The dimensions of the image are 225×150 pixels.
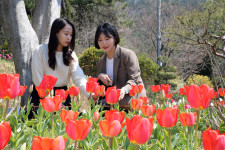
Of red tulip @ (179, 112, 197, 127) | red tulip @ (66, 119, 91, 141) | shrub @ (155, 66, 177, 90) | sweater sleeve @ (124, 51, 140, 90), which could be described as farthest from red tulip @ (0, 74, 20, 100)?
shrub @ (155, 66, 177, 90)

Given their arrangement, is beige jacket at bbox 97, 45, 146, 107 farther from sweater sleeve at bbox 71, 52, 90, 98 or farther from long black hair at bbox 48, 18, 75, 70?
long black hair at bbox 48, 18, 75, 70

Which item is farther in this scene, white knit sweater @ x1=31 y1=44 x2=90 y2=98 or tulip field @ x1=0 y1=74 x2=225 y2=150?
white knit sweater @ x1=31 y1=44 x2=90 y2=98

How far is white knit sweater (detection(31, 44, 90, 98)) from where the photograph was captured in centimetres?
243

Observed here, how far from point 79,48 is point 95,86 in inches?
476

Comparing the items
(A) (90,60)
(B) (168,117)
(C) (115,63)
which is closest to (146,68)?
(A) (90,60)

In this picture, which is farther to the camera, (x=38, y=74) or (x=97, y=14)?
(x=97, y=14)

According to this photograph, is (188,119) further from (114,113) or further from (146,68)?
(146,68)

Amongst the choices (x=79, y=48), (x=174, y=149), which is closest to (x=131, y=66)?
(x=174, y=149)

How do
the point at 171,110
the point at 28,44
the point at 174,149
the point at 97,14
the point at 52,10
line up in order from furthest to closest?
the point at 97,14 → the point at 52,10 → the point at 28,44 → the point at 174,149 → the point at 171,110

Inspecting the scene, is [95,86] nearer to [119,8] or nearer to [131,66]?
[131,66]

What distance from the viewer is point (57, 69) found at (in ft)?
8.25

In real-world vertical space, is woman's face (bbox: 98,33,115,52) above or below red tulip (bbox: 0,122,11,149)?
above

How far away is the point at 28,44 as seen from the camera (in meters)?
3.27

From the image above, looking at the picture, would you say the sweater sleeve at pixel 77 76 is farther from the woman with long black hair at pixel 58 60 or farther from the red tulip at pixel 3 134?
the red tulip at pixel 3 134
